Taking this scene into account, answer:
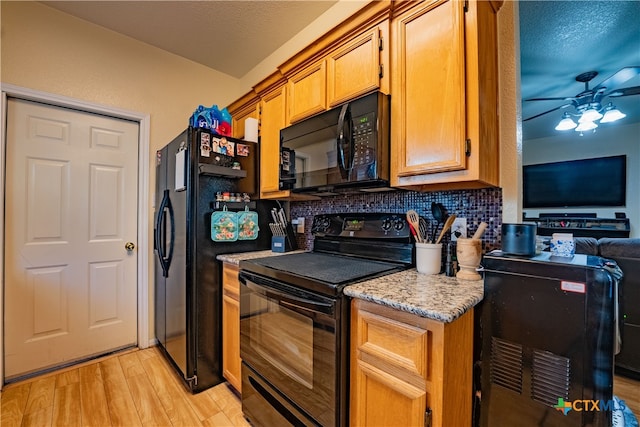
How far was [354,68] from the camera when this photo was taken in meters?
1.46

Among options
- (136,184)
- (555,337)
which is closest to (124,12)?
(136,184)

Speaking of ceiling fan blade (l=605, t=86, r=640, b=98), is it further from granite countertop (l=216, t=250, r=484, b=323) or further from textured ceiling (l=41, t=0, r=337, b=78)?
granite countertop (l=216, t=250, r=484, b=323)

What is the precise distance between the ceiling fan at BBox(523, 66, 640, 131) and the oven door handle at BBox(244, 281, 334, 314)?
3141 millimetres

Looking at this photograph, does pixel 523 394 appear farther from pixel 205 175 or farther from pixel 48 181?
pixel 48 181

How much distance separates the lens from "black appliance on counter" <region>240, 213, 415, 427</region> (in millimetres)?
1038

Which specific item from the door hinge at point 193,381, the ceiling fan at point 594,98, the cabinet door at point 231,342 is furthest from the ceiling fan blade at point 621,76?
the door hinge at point 193,381

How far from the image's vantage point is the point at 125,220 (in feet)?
7.57

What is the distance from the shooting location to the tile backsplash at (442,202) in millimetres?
1259

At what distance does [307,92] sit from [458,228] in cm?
119

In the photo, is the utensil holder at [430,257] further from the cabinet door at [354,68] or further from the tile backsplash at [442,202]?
the cabinet door at [354,68]

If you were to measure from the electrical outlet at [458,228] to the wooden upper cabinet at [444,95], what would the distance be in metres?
0.19

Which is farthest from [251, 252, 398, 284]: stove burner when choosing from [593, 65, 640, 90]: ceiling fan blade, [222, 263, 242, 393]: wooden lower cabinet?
[593, 65, 640, 90]: ceiling fan blade

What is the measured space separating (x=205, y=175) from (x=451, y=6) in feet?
5.18

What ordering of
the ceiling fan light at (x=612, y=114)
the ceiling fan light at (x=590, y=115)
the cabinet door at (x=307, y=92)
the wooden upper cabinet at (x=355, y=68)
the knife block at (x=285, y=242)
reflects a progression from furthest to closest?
the ceiling fan light at (x=612, y=114)
the ceiling fan light at (x=590, y=115)
the knife block at (x=285, y=242)
the cabinet door at (x=307, y=92)
the wooden upper cabinet at (x=355, y=68)
